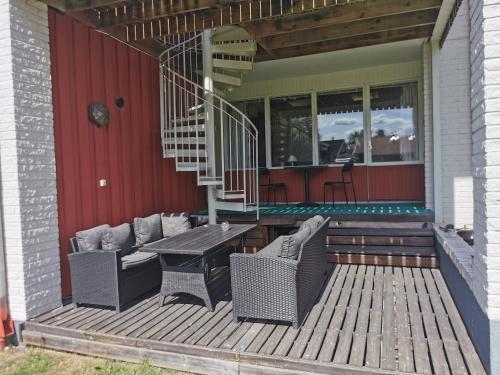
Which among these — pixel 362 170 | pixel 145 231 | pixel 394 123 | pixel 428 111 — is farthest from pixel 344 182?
pixel 145 231

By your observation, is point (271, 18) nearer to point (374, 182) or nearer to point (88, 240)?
point (88, 240)

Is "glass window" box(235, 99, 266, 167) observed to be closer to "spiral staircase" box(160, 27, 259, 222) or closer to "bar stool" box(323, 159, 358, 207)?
"bar stool" box(323, 159, 358, 207)

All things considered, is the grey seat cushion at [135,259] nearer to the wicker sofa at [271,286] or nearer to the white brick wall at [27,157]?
the white brick wall at [27,157]

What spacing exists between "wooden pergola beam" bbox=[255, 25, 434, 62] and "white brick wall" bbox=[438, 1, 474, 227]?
0.44 metres

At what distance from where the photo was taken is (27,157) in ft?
10.7

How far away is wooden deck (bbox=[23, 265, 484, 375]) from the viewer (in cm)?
236

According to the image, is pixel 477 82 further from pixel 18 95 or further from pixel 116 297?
pixel 18 95

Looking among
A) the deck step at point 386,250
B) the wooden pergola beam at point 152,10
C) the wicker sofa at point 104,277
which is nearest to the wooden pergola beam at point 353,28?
the wooden pergola beam at point 152,10

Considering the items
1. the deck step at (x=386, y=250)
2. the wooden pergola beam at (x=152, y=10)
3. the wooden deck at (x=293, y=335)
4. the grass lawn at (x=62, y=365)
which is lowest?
the grass lawn at (x=62, y=365)

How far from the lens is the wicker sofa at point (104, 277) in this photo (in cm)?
338

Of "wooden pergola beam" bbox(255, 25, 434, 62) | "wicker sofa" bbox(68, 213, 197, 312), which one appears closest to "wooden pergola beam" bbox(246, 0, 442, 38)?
"wooden pergola beam" bbox(255, 25, 434, 62)

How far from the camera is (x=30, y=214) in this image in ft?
10.8

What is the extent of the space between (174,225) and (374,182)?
4189 mm

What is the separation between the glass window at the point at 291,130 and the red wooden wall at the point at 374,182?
0.33 metres
